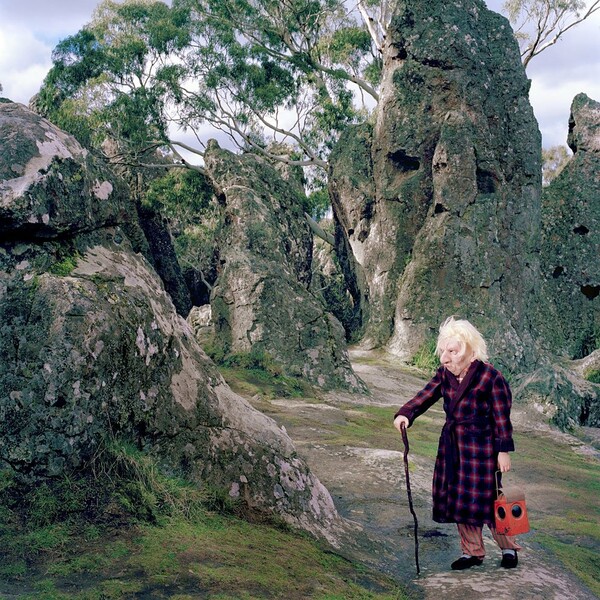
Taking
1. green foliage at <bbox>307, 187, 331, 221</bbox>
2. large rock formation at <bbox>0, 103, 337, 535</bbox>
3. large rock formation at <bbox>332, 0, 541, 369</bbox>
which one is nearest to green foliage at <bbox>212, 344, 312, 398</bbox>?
large rock formation at <bbox>0, 103, 337, 535</bbox>

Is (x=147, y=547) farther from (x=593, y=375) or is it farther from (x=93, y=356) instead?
(x=593, y=375)

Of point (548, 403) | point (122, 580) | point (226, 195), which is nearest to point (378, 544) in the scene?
point (122, 580)

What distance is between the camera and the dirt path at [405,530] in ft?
16.6

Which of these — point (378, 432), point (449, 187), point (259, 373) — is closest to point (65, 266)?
point (378, 432)

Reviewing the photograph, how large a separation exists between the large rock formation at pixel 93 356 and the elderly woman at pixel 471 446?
0.91 m

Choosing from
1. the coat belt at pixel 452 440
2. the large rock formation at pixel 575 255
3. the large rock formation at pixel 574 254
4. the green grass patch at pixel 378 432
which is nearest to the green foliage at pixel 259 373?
the green grass patch at pixel 378 432

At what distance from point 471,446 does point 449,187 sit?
16.9m

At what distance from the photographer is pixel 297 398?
1316 cm

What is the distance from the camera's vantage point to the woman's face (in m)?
5.49

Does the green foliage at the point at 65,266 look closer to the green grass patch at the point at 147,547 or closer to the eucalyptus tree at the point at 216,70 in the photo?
the green grass patch at the point at 147,547

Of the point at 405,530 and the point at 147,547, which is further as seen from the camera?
the point at 405,530

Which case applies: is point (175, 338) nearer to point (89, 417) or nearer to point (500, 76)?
point (89, 417)

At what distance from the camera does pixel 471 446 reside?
5.39 metres

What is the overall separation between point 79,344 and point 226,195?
1405 centimetres
